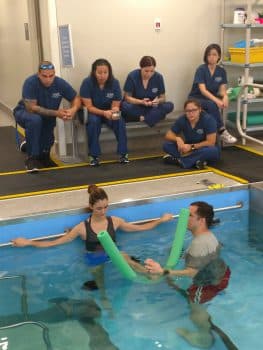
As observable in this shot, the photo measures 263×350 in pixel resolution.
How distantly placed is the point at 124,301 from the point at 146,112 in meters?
2.94

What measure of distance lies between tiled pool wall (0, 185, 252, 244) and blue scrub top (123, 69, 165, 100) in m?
1.80

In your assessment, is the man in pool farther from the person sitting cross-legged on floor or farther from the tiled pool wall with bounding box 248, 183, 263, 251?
the person sitting cross-legged on floor

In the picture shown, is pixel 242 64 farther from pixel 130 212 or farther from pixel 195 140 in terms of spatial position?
pixel 130 212

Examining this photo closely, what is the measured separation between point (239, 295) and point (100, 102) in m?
2.92

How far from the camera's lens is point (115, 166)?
5496 mm

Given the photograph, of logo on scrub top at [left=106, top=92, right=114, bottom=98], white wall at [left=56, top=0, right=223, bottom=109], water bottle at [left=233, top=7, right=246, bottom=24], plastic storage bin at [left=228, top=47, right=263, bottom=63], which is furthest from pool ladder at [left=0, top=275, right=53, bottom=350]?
water bottle at [left=233, top=7, right=246, bottom=24]

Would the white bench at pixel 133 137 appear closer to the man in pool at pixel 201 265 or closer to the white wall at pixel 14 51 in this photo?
the white wall at pixel 14 51

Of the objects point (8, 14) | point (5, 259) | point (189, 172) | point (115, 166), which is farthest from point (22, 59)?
point (5, 259)

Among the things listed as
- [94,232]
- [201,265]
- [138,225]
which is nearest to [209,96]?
[138,225]

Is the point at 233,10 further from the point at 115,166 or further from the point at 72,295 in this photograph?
the point at 72,295

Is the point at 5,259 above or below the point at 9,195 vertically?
below

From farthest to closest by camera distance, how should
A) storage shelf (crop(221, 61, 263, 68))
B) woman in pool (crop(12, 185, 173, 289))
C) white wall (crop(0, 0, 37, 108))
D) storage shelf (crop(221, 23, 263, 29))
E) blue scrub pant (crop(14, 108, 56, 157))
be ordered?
white wall (crop(0, 0, 37, 108)) < storage shelf (crop(221, 61, 263, 68)) < storage shelf (crop(221, 23, 263, 29)) < blue scrub pant (crop(14, 108, 56, 157)) < woman in pool (crop(12, 185, 173, 289))

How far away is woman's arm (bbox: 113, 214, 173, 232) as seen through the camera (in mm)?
4059

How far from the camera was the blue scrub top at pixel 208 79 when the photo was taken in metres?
6.10
